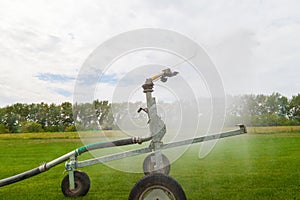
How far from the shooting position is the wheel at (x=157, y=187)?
3504 millimetres

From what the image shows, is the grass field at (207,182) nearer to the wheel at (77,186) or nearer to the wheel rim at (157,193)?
the wheel at (77,186)

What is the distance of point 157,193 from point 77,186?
2.08m

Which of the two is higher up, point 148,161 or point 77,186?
point 148,161

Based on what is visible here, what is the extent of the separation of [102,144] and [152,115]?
80 centimetres

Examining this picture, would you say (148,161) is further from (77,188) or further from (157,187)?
(157,187)

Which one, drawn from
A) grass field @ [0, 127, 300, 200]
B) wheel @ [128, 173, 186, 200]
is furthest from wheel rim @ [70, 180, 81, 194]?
wheel @ [128, 173, 186, 200]

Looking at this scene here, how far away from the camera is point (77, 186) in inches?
203

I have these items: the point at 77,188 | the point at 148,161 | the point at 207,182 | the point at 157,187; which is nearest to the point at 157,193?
the point at 157,187

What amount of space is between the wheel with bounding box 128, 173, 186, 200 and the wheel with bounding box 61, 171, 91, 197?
185 centimetres

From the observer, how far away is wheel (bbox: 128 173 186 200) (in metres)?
3.50

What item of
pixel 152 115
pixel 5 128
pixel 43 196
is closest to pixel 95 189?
pixel 43 196

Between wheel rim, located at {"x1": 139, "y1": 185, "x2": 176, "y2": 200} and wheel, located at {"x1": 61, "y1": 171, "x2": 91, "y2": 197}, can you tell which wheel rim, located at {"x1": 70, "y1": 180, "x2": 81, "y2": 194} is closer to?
wheel, located at {"x1": 61, "y1": 171, "x2": 91, "y2": 197}

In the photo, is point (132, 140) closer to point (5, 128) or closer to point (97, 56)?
point (97, 56)

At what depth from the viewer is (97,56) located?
3.51 metres
